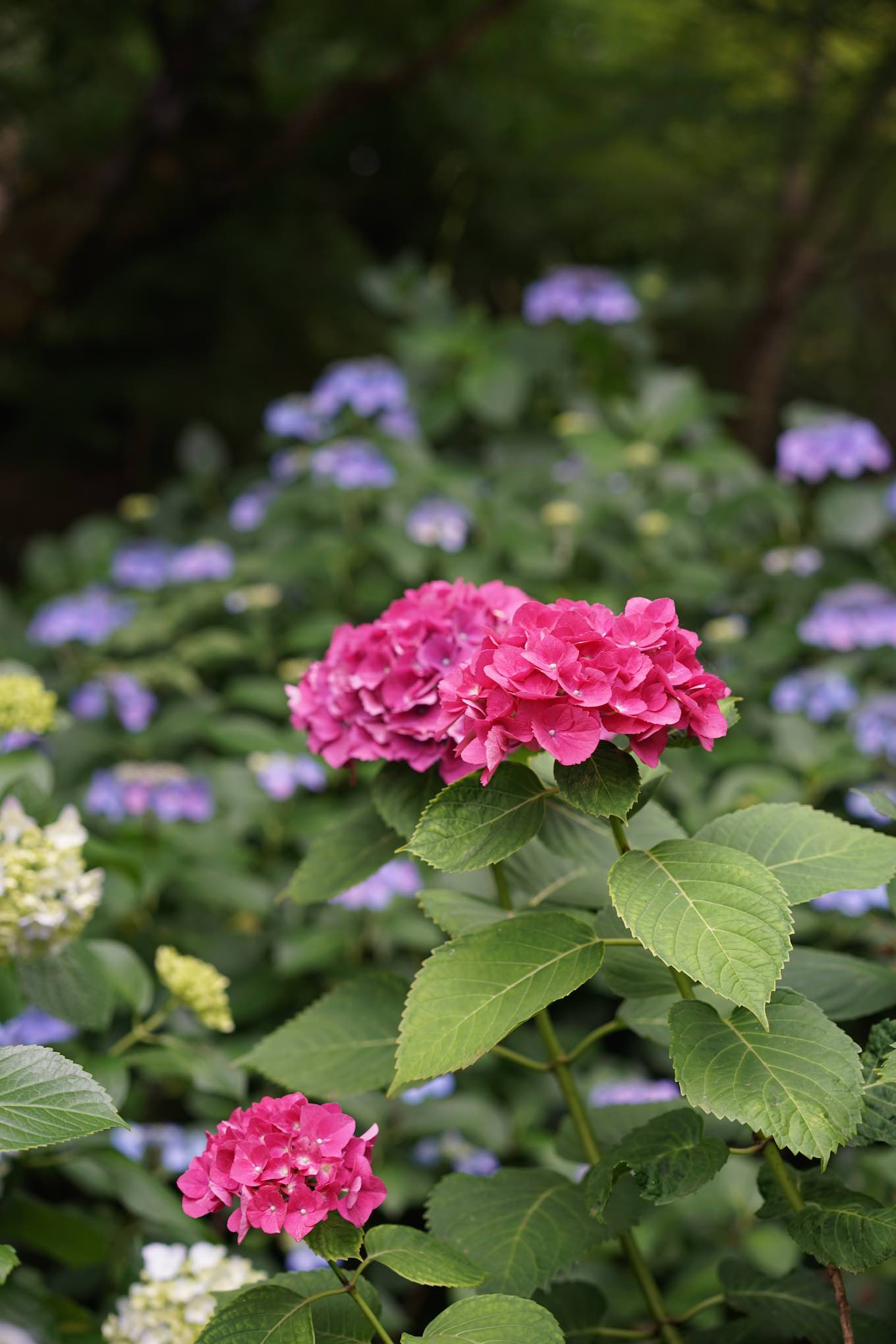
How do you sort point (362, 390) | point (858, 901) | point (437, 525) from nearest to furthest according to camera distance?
point (858, 901), point (437, 525), point (362, 390)

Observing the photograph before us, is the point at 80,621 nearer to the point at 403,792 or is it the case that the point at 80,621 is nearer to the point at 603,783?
the point at 403,792

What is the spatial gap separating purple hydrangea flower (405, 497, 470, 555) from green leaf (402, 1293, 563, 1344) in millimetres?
2096

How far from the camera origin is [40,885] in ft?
3.62

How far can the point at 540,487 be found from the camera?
3125 millimetres

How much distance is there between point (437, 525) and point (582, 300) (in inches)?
43.3

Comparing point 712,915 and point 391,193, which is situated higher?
point 712,915

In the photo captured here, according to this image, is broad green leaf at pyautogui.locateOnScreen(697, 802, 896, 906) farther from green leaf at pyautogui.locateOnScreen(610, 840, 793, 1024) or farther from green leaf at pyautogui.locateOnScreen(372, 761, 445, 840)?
green leaf at pyautogui.locateOnScreen(372, 761, 445, 840)

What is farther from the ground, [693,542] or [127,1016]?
[127,1016]

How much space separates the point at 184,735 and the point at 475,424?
161 cm

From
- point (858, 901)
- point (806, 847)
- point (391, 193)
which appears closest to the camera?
point (806, 847)

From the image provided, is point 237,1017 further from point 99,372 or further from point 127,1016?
point 99,372

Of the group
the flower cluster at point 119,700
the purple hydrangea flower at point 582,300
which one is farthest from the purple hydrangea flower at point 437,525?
the purple hydrangea flower at point 582,300

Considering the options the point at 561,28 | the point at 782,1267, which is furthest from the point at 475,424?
the point at 782,1267

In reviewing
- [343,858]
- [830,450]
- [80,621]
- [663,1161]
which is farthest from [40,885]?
[830,450]
